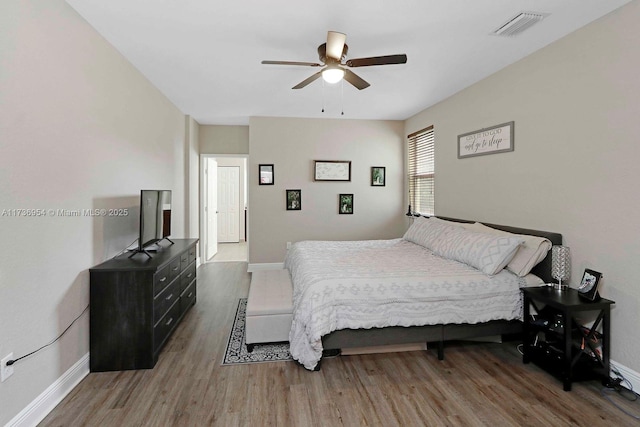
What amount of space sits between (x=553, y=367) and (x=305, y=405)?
1.81 m

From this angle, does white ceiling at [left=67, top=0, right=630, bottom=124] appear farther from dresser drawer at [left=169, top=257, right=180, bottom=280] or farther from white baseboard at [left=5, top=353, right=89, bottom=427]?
white baseboard at [left=5, top=353, right=89, bottom=427]

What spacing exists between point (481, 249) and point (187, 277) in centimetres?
298

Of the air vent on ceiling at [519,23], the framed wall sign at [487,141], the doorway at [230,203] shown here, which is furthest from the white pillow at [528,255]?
the doorway at [230,203]

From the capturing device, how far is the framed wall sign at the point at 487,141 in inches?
129

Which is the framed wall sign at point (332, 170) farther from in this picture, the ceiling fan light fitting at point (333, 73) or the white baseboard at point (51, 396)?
the white baseboard at point (51, 396)

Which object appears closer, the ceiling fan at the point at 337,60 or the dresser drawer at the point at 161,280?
the ceiling fan at the point at 337,60

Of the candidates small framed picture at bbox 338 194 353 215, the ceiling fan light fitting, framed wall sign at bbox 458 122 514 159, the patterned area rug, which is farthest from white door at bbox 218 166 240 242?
the ceiling fan light fitting

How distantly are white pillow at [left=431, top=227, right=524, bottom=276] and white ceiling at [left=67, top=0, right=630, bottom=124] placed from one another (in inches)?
65.9

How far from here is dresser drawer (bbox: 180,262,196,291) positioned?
3.36m

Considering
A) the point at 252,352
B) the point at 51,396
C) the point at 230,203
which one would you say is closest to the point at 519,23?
the point at 252,352

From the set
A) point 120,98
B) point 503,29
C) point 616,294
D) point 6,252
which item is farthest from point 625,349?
point 120,98

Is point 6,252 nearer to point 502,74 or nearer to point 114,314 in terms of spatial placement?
point 114,314

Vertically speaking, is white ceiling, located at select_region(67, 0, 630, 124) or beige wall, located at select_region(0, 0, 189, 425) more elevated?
white ceiling, located at select_region(67, 0, 630, 124)

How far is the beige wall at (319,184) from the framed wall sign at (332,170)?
2.9 inches
